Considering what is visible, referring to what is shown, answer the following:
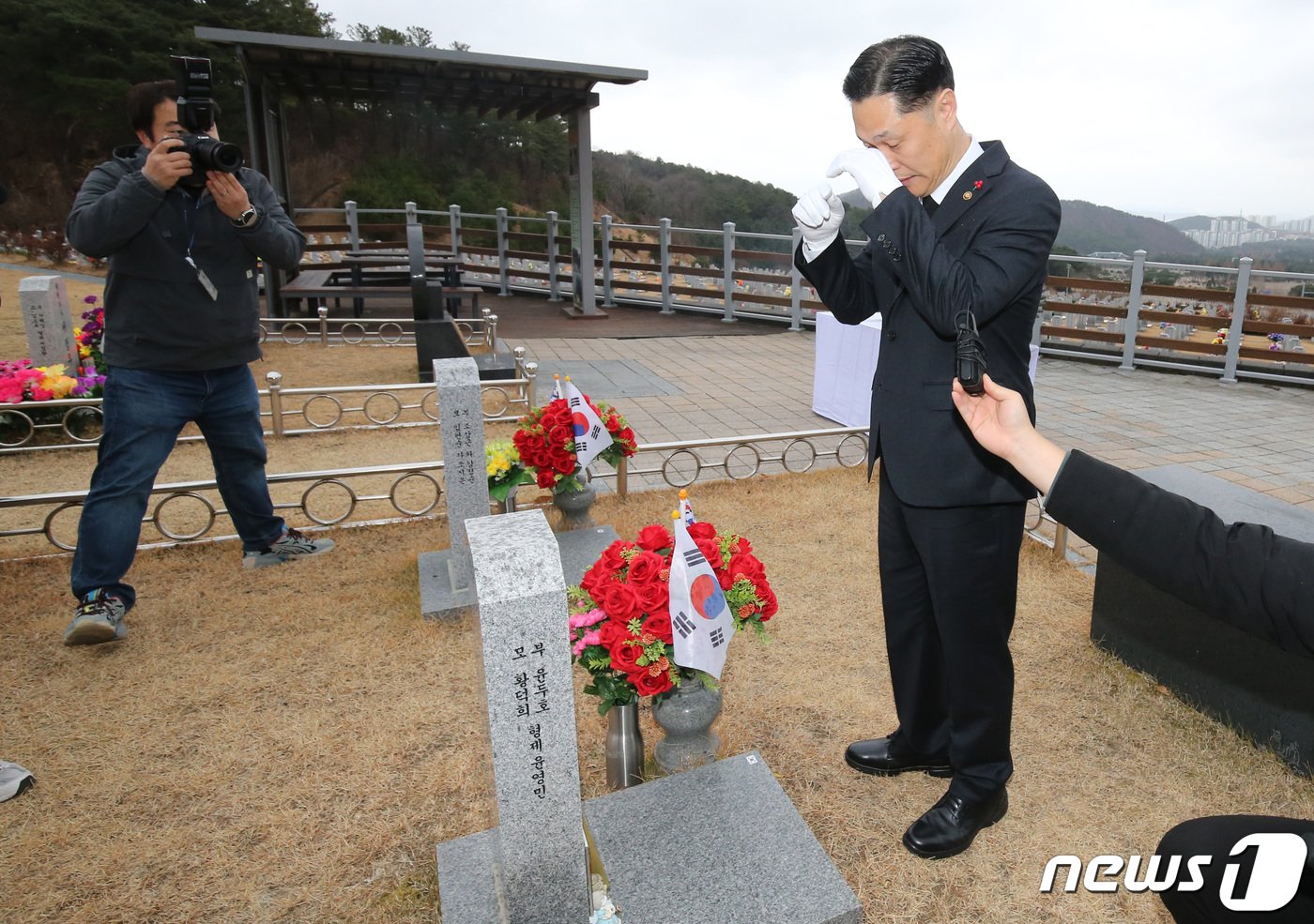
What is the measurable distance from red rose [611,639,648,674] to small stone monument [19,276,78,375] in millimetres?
7377

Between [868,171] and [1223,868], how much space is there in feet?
5.17

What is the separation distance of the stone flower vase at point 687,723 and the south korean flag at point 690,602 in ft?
0.78

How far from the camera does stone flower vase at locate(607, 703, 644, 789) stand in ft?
8.81

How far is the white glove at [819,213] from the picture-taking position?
6.91 ft

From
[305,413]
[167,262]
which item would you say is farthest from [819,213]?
[305,413]

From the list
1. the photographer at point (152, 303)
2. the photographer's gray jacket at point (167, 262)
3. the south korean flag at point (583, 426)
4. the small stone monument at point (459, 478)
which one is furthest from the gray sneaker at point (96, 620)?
the south korean flag at point (583, 426)

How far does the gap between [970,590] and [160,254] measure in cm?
343

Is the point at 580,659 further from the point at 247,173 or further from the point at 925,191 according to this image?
the point at 247,173

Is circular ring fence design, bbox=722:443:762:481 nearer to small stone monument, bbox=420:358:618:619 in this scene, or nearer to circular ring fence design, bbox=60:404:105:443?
small stone monument, bbox=420:358:618:619

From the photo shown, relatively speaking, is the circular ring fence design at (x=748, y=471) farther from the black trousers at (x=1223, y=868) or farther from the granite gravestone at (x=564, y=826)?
the black trousers at (x=1223, y=868)

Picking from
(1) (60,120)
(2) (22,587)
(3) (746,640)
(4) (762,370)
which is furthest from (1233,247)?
(1) (60,120)

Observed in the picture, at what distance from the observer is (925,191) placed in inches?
84.0

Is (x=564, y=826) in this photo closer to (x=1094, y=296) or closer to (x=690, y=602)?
(x=690, y=602)

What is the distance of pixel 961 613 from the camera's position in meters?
2.24
